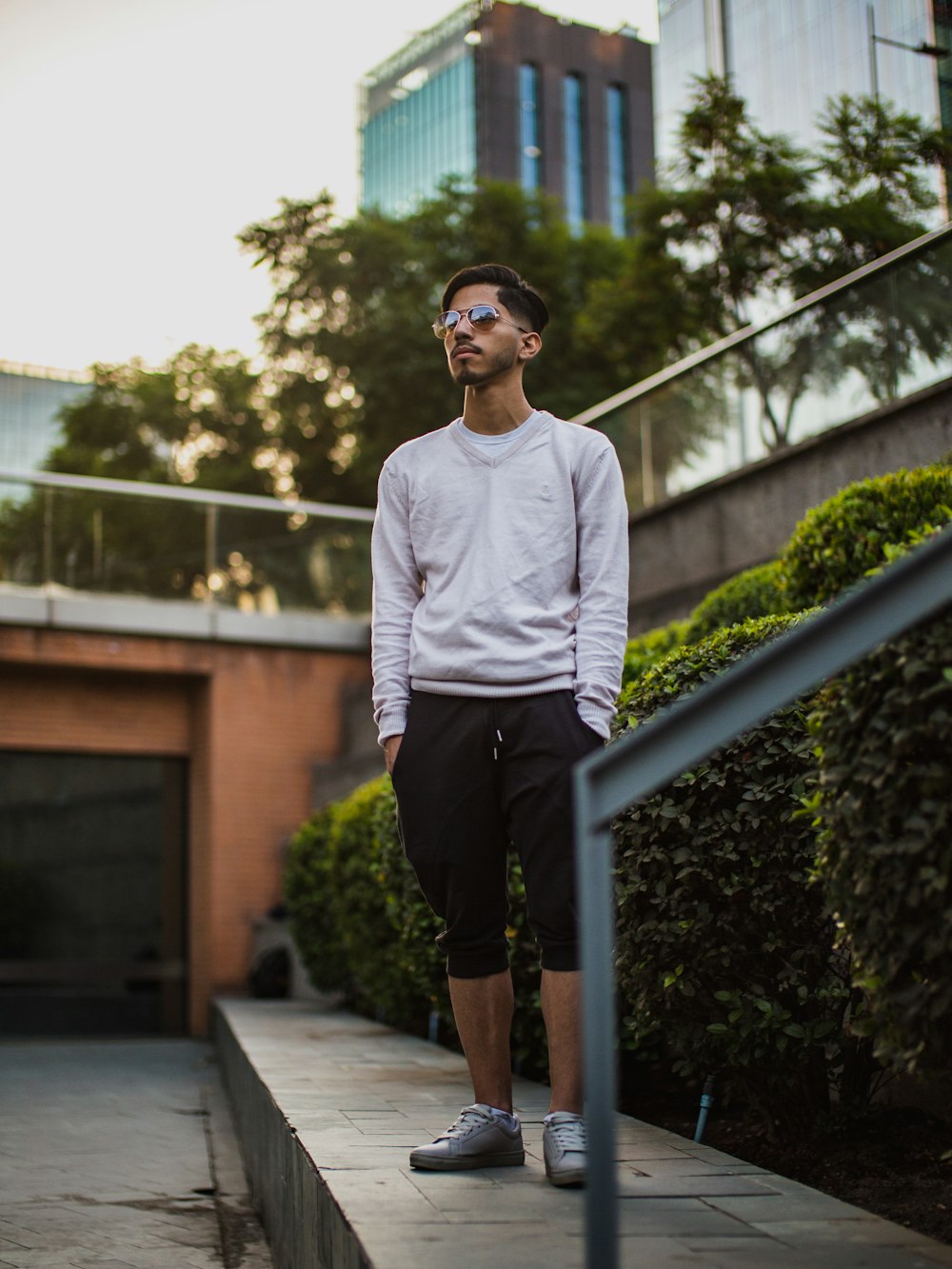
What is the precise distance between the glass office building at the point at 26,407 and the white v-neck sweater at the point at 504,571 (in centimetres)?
6223

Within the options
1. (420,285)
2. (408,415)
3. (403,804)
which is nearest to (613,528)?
(403,804)

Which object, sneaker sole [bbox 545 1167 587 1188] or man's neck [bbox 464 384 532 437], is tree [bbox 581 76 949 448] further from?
sneaker sole [bbox 545 1167 587 1188]

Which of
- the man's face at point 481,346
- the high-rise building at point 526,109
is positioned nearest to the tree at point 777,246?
the man's face at point 481,346

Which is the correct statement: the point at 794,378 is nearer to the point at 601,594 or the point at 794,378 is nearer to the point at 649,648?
the point at 649,648

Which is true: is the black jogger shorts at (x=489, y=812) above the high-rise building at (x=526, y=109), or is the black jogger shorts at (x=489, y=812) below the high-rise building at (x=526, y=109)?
below

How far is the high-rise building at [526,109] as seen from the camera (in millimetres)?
61656

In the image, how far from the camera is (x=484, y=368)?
3.14 m

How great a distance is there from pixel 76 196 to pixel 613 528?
1442cm

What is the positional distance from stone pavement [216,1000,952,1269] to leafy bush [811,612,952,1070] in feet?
1.20

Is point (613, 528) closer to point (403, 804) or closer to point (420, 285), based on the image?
point (403, 804)

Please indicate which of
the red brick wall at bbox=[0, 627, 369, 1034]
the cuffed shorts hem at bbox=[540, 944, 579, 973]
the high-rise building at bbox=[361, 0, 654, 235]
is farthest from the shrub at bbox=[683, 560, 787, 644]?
the high-rise building at bbox=[361, 0, 654, 235]

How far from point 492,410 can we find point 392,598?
0.50 m

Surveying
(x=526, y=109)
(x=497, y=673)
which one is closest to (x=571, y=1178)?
(x=497, y=673)

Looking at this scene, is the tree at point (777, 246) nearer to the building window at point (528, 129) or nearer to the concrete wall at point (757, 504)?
the concrete wall at point (757, 504)
